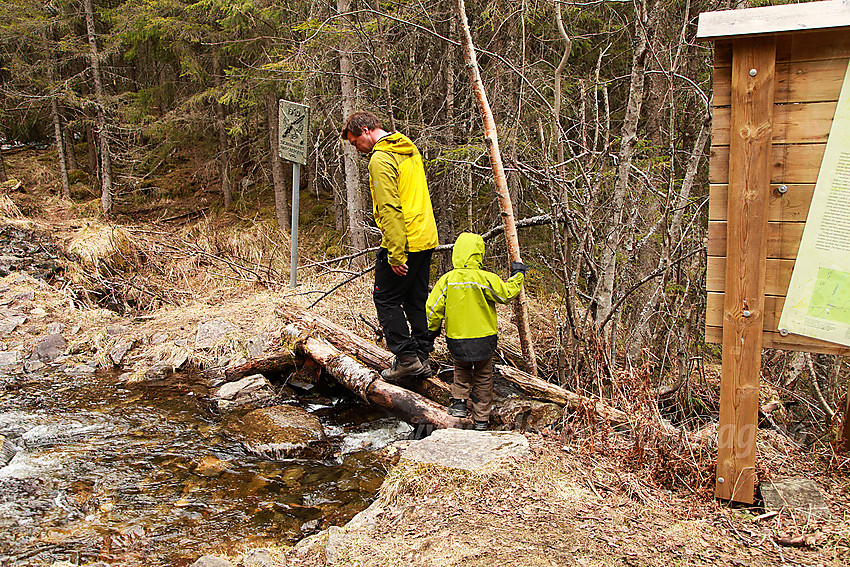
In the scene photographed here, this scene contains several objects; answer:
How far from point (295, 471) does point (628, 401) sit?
2.63 meters

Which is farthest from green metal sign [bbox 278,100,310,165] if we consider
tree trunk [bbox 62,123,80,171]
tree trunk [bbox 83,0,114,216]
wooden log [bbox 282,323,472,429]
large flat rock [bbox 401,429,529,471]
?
tree trunk [bbox 62,123,80,171]

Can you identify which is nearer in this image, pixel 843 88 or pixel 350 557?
pixel 843 88

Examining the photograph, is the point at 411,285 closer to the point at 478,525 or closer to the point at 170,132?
the point at 478,525

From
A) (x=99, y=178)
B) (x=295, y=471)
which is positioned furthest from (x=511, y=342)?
(x=99, y=178)

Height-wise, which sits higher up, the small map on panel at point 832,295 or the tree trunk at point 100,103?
the tree trunk at point 100,103

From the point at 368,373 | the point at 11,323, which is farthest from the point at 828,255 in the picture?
the point at 11,323

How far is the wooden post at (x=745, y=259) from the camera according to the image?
2.86 metres

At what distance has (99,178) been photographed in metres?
17.5

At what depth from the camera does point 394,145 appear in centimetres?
497

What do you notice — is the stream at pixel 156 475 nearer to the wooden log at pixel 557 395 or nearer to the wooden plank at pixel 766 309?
the wooden log at pixel 557 395

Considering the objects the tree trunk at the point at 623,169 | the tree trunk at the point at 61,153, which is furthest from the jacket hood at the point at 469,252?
the tree trunk at the point at 61,153

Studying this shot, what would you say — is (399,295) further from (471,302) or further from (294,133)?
(294,133)

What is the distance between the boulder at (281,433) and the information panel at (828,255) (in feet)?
12.0

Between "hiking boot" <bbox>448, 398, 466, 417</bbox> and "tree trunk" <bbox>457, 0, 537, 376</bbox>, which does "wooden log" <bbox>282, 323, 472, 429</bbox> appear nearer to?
"hiking boot" <bbox>448, 398, 466, 417</bbox>
